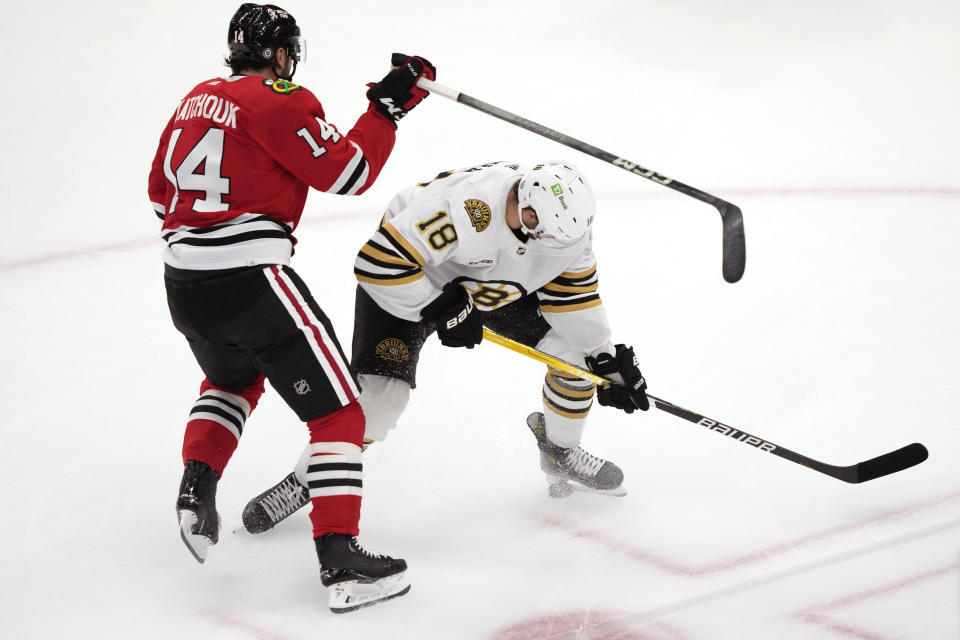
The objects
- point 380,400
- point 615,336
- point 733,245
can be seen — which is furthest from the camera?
point 615,336

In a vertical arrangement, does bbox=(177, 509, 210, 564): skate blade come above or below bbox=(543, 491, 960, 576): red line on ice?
below

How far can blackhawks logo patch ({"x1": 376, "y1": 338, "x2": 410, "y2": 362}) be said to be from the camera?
250 cm

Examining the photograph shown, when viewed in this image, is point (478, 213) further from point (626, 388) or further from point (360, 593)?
point (360, 593)

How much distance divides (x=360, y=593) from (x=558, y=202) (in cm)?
101

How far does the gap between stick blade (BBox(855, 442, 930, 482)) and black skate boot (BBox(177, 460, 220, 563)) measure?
1680mm

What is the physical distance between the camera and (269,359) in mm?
2139

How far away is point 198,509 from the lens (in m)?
2.26

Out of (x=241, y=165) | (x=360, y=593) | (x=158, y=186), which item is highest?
(x=158, y=186)

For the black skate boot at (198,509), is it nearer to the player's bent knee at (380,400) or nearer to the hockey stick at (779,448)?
the player's bent knee at (380,400)

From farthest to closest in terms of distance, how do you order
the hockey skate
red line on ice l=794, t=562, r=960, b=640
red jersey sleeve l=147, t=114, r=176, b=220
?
1. the hockey skate
2. red jersey sleeve l=147, t=114, r=176, b=220
3. red line on ice l=794, t=562, r=960, b=640

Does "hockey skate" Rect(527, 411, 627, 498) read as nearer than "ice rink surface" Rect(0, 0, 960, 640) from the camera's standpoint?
No

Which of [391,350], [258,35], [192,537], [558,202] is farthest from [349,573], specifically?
[258,35]

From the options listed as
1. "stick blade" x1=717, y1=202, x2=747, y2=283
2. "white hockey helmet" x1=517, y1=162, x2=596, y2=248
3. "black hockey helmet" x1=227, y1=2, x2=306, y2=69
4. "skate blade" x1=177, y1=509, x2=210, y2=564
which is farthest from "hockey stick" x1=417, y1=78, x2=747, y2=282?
"skate blade" x1=177, y1=509, x2=210, y2=564

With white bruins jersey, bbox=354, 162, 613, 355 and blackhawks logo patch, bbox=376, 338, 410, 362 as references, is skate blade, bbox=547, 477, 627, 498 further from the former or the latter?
blackhawks logo patch, bbox=376, 338, 410, 362
